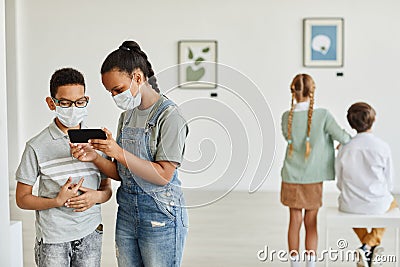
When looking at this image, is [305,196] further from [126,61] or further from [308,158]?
[126,61]

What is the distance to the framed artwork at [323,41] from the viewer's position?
7.70 metres

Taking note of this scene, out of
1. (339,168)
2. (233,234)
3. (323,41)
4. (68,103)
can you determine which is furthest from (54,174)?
(323,41)

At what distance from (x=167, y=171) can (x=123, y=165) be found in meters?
0.17

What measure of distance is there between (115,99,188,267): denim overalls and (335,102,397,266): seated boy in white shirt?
1.93 m

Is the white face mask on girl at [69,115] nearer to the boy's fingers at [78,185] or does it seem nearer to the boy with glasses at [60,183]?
the boy with glasses at [60,183]

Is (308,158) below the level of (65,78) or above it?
below

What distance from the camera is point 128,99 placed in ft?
7.38

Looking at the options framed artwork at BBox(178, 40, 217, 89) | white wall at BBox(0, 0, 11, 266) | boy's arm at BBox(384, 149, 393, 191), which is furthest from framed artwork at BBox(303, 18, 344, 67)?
white wall at BBox(0, 0, 11, 266)

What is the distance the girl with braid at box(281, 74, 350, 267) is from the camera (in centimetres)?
425

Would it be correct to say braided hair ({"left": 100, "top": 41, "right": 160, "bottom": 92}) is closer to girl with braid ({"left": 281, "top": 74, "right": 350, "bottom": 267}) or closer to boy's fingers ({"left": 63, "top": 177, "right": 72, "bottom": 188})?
boy's fingers ({"left": 63, "top": 177, "right": 72, "bottom": 188})

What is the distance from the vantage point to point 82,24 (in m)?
7.98

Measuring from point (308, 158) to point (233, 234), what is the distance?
5.05ft

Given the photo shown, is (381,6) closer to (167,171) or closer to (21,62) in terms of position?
(21,62)

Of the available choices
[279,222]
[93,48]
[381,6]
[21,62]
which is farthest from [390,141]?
[21,62]
